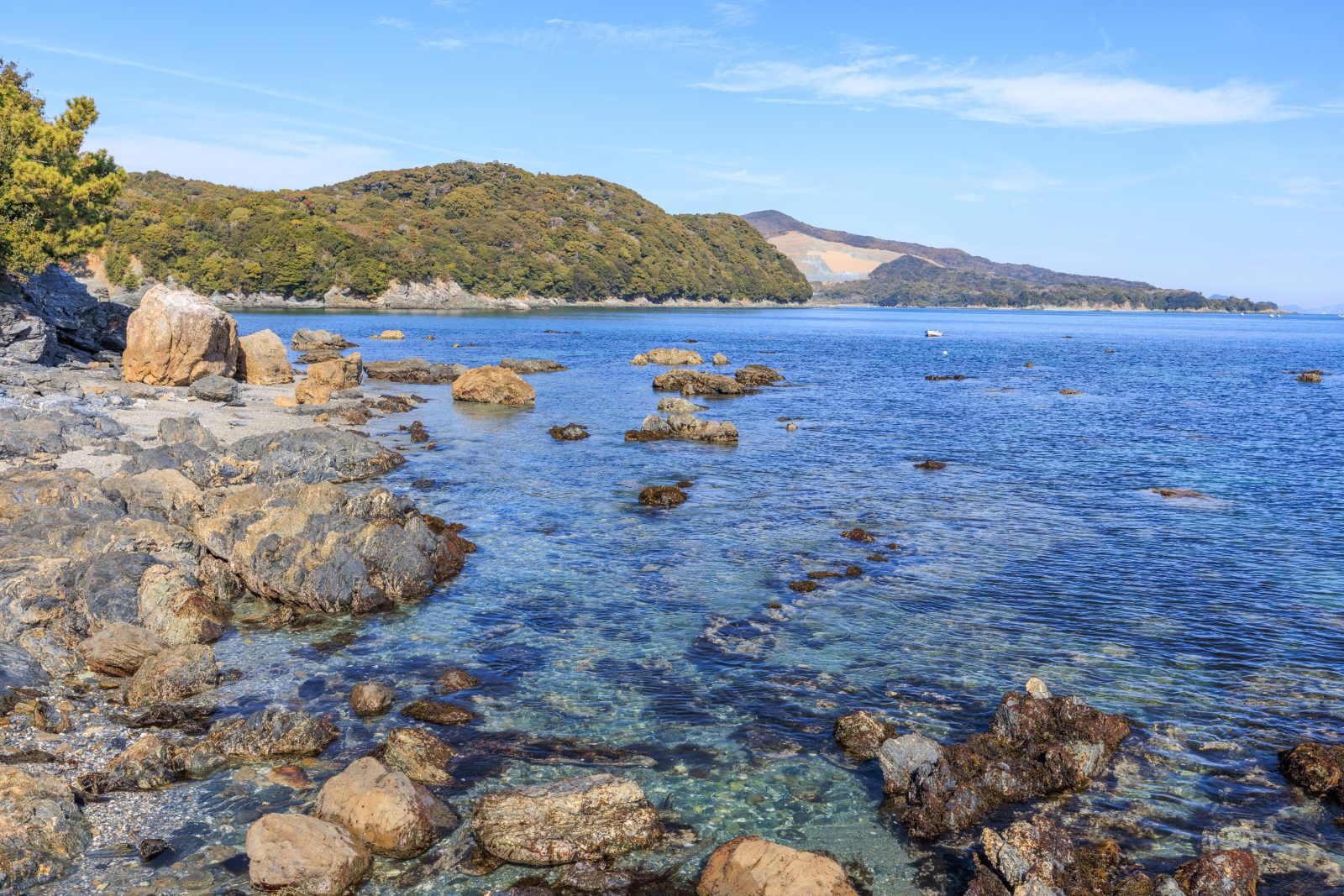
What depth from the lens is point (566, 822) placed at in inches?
446

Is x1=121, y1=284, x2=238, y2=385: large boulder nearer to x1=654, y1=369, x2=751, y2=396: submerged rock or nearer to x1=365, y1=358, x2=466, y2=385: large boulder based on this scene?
x1=365, y1=358, x2=466, y2=385: large boulder

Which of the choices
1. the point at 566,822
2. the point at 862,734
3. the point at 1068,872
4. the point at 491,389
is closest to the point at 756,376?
the point at 491,389

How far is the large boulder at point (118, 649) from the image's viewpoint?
15.9 metres

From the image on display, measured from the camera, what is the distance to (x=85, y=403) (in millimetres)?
36531

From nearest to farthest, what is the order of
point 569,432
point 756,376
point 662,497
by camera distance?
point 662,497
point 569,432
point 756,376

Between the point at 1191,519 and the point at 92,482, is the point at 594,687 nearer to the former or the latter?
the point at 92,482

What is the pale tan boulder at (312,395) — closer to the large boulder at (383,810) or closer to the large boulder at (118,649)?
the large boulder at (118,649)

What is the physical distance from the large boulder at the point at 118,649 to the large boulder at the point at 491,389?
37.8 m

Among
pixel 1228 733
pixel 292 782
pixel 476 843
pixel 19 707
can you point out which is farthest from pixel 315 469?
pixel 1228 733

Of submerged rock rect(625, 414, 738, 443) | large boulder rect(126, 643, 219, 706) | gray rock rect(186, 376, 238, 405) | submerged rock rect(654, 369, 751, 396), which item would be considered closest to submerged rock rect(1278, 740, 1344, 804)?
large boulder rect(126, 643, 219, 706)

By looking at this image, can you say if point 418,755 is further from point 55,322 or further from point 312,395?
point 55,322

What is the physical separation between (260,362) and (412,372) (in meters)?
12.1

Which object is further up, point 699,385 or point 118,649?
point 699,385

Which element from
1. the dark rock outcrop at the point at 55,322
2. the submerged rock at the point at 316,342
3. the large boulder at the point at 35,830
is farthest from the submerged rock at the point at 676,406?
the submerged rock at the point at 316,342
